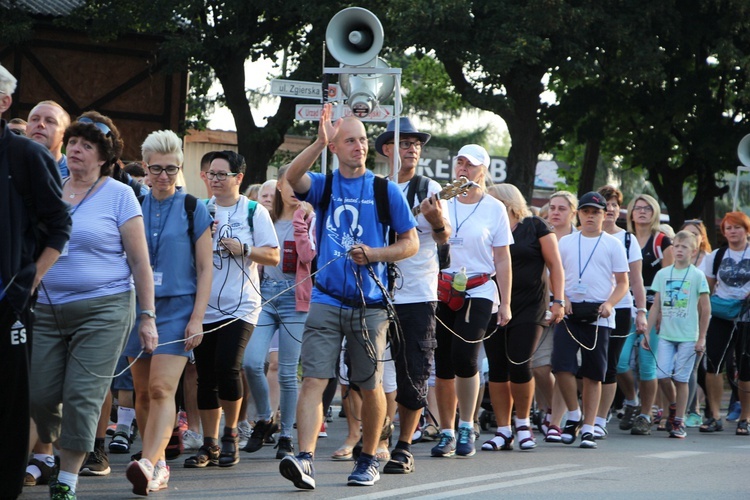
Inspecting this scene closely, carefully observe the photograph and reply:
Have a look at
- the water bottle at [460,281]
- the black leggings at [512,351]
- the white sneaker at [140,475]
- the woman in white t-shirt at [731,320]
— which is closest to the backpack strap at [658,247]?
the woman in white t-shirt at [731,320]

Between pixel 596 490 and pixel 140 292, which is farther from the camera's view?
pixel 596 490

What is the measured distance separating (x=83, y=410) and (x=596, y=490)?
313cm

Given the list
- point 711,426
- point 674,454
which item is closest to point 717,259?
point 711,426

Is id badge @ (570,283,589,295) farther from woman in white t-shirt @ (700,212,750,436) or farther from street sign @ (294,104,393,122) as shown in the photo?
woman in white t-shirt @ (700,212,750,436)

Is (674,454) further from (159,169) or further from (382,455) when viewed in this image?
(159,169)

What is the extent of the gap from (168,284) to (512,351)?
126 inches

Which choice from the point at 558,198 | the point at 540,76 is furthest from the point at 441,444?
the point at 540,76

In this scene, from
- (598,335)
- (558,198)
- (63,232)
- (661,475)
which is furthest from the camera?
(558,198)

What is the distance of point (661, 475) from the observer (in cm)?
825

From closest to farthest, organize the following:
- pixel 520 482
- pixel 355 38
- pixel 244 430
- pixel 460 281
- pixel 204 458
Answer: pixel 520 482 → pixel 204 458 → pixel 460 281 → pixel 244 430 → pixel 355 38

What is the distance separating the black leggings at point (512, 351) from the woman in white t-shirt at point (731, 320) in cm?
368

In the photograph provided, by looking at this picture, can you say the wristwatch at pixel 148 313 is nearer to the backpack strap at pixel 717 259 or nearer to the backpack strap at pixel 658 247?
the backpack strap at pixel 658 247

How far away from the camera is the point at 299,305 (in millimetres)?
8961

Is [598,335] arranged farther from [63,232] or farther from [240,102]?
[240,102]
